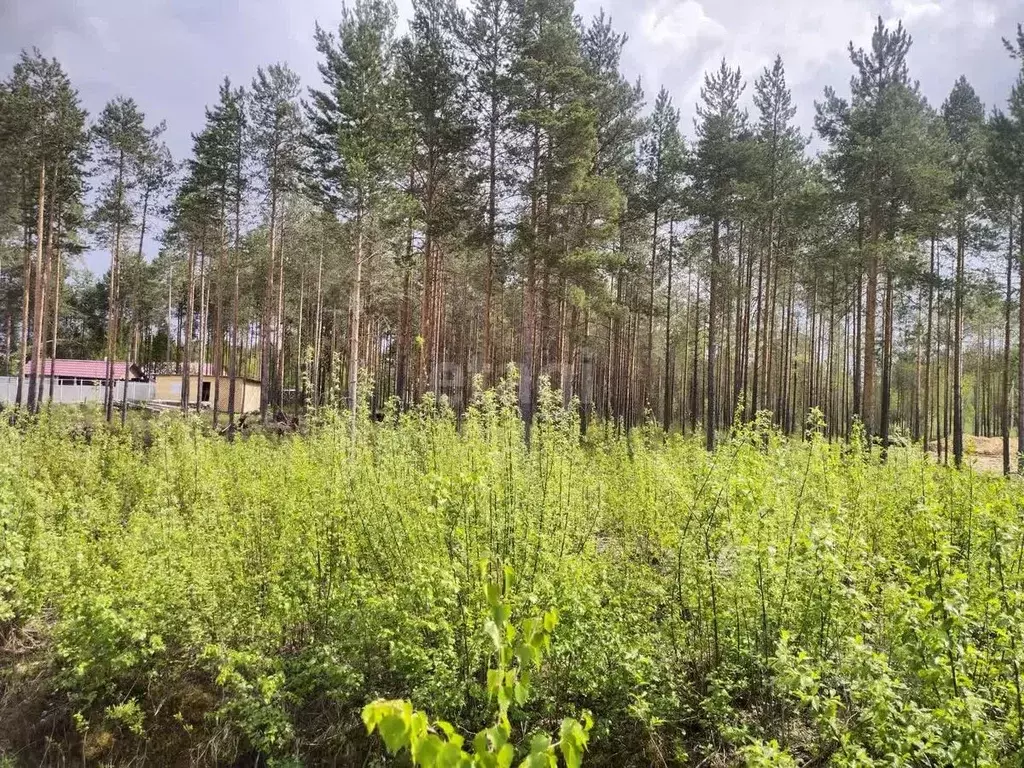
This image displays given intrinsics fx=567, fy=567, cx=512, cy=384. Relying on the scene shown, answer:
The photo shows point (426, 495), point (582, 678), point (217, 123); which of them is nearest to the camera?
point (582, 678)

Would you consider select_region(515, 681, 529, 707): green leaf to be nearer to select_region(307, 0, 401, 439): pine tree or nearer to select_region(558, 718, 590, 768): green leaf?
select_region(558, 718, 590, 768): green leaf

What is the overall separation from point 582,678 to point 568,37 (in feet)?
55.0

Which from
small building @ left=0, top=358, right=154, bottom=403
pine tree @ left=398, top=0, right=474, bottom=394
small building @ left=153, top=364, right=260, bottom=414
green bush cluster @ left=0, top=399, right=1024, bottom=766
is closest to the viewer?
green bush cluster @ left=0, top=399, right=1024, bottom=766

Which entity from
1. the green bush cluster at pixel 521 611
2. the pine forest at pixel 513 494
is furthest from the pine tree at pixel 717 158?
the green bush cluster at pixel 521 611

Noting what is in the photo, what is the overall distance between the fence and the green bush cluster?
24.3 meters

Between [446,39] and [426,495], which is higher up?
[446,39]

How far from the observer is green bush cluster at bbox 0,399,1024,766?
321cm

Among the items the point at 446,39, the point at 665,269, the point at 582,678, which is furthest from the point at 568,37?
the point at 582,678

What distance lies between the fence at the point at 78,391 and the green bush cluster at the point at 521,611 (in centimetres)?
2435

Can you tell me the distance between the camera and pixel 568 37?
15891 mm

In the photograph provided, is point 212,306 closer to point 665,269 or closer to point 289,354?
point 289,354

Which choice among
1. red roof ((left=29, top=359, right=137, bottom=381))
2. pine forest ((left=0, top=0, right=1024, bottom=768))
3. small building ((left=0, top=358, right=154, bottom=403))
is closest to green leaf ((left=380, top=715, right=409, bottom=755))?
pine forest ((left=0, top=0, right=1024, bottom=768))

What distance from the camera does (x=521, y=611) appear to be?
416 cm

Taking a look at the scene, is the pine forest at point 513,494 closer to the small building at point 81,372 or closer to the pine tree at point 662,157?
the pine tree at point 662,157
